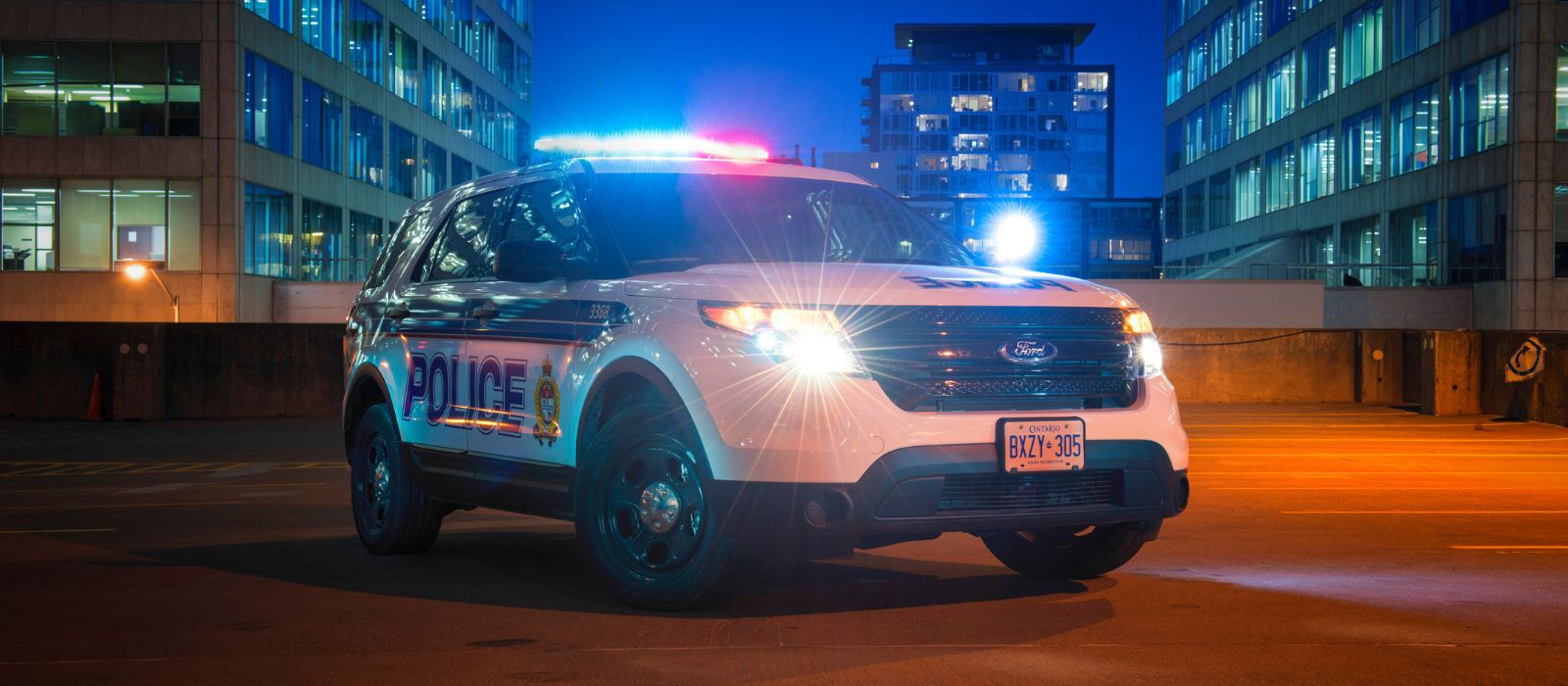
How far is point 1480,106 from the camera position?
1827 inches

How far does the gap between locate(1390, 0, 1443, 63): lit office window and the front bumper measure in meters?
47.2

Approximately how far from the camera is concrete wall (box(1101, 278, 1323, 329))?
141 ft

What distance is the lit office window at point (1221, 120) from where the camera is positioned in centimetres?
7144

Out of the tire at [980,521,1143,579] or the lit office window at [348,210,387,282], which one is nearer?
the tire at [980,521,1143,579]

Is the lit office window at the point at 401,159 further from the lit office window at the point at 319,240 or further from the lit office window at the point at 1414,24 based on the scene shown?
the lit office window at the point at 1414,24

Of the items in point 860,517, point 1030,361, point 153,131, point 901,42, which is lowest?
point 860,517

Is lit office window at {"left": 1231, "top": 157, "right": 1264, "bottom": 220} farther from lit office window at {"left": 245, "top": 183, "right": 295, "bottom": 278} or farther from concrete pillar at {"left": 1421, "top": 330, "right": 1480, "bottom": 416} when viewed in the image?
concrete pillar at {"left": 1421, "top": 330, "right": 1480, "bottom": 416}

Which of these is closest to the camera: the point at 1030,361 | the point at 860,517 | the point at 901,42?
the point at 860,517

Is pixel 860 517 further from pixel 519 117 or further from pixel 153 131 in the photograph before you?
pixel 519 117

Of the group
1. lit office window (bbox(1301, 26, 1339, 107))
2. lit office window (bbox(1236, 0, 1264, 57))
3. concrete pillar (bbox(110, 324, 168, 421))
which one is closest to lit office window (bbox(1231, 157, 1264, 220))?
lit office window (bbox(1236, 0, 1264, 57))

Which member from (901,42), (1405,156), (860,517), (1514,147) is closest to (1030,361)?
(860,517)

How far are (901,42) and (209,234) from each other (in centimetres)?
13847

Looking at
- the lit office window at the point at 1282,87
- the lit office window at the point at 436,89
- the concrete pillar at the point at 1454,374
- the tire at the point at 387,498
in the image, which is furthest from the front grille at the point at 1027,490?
the lit office window at the point at 436,89

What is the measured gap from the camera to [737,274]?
6.55m
